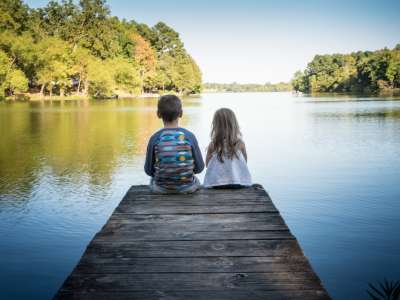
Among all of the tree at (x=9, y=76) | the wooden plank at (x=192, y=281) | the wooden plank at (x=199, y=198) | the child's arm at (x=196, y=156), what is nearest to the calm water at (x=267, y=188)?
the wooden plank at (x=199, y=198)

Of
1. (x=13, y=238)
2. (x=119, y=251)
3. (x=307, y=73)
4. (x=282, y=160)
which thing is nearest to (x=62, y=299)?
(x=119, y=251)

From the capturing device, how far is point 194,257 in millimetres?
2799

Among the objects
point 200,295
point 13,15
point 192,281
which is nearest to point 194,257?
point 192,281

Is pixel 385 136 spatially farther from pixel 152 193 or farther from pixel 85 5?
pixel 85 5

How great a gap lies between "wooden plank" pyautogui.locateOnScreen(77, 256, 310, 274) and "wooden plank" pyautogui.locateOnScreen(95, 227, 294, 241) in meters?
0.37

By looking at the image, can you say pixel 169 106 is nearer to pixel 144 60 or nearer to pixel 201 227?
pixel 201 227

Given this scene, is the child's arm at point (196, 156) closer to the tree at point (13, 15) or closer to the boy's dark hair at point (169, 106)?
the boy's dark hair at point (169, 106)

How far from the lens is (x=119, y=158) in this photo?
12.5 meters

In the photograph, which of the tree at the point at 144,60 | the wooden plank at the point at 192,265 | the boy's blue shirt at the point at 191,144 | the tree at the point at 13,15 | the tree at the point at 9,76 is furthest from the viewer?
the tree at the point at 144,60

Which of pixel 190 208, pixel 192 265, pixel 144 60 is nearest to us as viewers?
pixel 192 265

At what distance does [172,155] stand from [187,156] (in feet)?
0.47

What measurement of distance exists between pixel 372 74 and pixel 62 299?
332 feet

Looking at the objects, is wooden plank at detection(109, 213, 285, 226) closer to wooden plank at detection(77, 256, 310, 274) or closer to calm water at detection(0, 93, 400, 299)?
wooden plank at detection(77, 256, 310, 274)

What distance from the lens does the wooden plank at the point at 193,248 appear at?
9.37 feet
